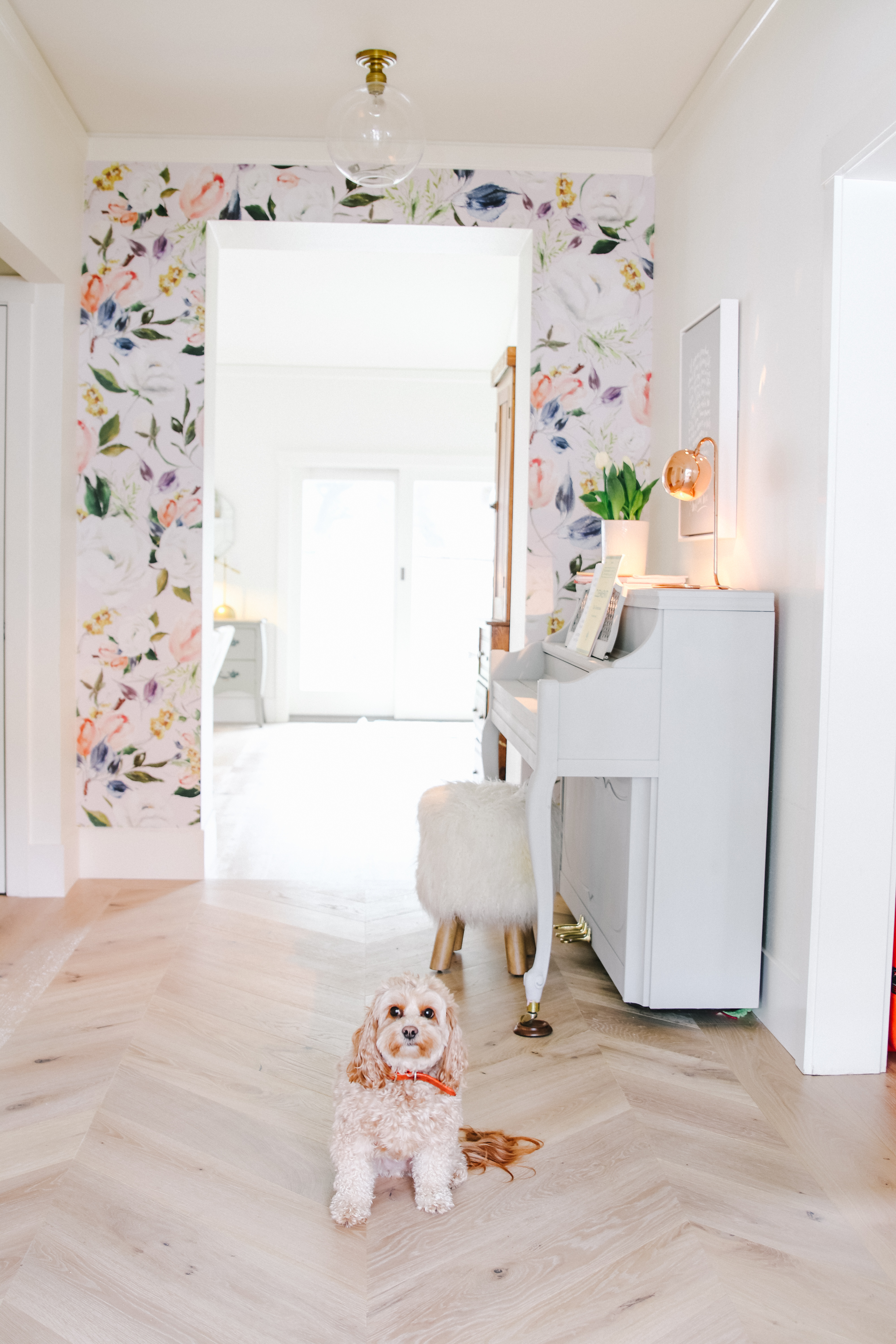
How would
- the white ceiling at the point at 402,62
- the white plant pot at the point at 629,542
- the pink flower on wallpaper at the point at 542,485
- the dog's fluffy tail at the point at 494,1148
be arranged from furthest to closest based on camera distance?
the pink flower on wallpaper at the point at 542,485 → the white plant pot at the point at 629,542 → the white ceiling at the point at 402,62 → the dog's fluffy tail at the point at 494,1148

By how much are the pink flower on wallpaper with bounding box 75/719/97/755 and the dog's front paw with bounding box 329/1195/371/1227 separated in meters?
2.32

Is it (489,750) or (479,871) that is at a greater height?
(489,750)

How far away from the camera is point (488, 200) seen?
3.50 m

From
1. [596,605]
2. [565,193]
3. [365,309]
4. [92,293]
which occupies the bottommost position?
[596,605]

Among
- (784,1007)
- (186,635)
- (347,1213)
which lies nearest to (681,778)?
(784,1007)

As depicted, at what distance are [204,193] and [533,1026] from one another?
290 cm

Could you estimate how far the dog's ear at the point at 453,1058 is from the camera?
1.70m

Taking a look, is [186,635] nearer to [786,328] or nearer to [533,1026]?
[533,1026]

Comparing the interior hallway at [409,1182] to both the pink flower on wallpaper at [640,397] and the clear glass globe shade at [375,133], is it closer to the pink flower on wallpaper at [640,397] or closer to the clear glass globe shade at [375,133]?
the pink flower on wallpaper at [640,397]

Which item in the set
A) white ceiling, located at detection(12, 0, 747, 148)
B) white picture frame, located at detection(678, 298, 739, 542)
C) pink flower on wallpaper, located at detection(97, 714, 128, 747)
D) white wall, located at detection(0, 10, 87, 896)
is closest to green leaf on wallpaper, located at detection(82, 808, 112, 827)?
white wall, located at detection(0, 10, 87, 896)

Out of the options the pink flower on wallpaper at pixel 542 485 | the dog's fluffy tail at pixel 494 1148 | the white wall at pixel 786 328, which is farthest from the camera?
the pink flower on wallpaper at pixel 542 485

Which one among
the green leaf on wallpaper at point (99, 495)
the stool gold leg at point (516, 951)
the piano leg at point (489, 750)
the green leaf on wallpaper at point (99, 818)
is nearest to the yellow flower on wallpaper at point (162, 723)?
the green leaf on wallpaper at point (99, 818)

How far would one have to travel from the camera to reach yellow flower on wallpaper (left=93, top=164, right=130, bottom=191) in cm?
348

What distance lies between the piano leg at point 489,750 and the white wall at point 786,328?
2.96ft
